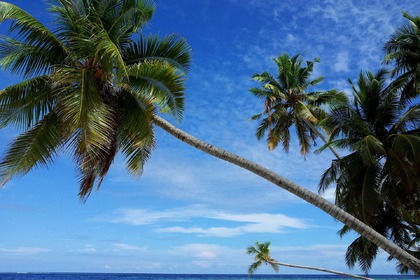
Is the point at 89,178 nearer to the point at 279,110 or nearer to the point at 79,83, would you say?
the point at 79,83

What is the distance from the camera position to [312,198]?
29.6 feet

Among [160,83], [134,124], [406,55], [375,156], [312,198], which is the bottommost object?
[312,198]

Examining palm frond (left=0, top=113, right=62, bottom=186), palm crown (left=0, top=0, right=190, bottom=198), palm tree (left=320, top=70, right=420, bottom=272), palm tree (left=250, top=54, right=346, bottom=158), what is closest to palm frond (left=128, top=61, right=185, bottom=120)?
palm crown (left=0, top=0, right=190, bottom=198)

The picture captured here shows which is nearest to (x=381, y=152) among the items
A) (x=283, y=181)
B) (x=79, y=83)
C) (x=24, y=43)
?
(x=283, y=181)

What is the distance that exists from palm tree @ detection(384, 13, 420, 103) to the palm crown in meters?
9.81

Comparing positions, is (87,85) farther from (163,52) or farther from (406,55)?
(406,55)

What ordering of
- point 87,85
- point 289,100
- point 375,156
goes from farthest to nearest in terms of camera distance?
1. point 289,100
2. point 375,156
3. point 87,85

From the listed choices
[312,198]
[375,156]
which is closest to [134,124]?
[312,198]

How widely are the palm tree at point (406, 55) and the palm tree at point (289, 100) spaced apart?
5.14 metres

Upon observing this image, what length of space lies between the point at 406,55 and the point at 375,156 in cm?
404

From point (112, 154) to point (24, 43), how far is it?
10.0 feet

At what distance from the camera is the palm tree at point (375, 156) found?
14.5 meters

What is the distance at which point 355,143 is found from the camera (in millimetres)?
15805

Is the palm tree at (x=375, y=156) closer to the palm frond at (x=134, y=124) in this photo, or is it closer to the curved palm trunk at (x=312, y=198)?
the curved palm trunk at (x=312, y=198)
